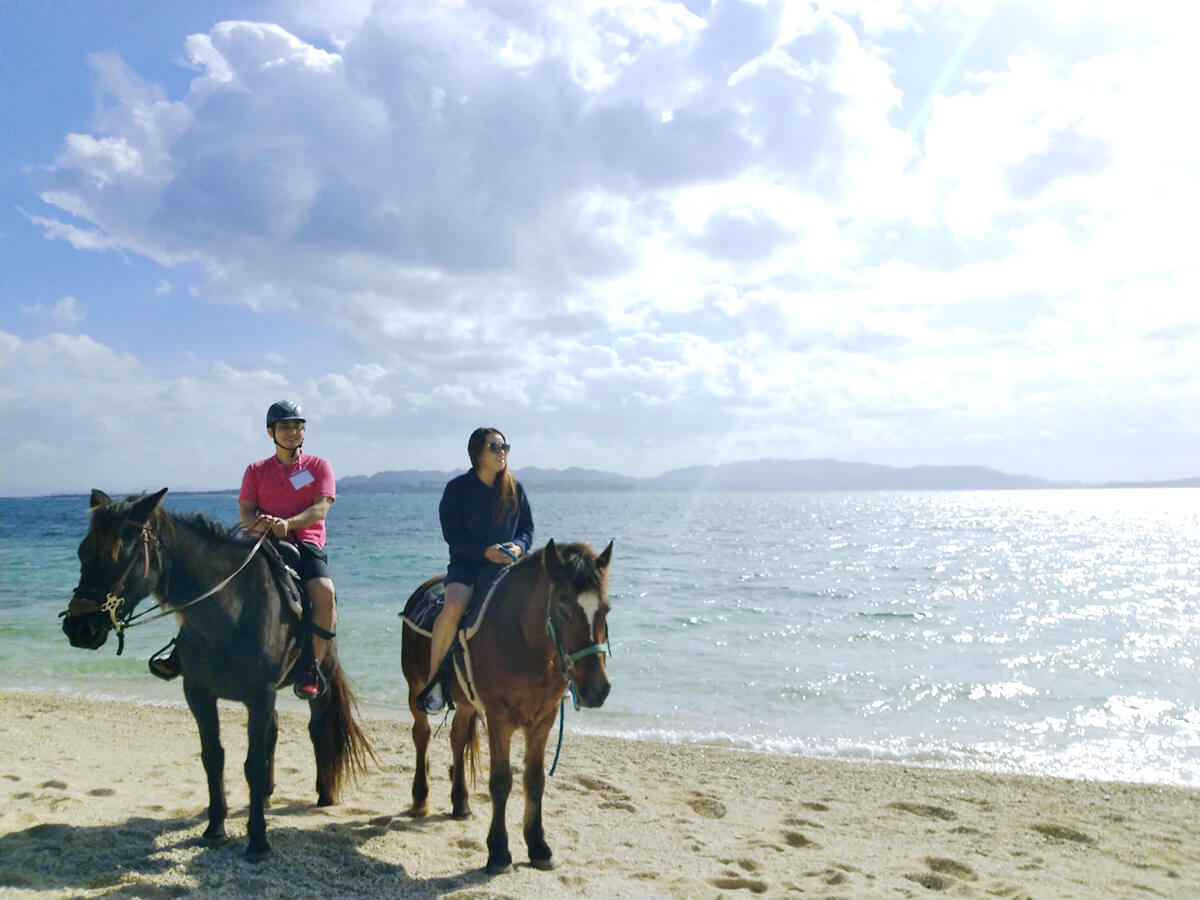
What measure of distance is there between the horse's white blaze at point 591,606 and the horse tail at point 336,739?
2.50 metres

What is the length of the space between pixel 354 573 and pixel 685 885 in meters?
24.3

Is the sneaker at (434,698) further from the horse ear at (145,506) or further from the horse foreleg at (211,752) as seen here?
the horse ear at (145,506)

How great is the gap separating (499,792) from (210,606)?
83.2 inches

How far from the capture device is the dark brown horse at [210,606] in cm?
432

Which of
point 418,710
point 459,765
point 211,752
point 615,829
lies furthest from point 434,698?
point 615,829

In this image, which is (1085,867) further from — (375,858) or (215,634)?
(215,634)

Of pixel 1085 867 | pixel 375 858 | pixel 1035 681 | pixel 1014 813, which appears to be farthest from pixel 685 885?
pixel 1035 681

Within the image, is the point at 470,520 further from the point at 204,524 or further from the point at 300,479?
the point at 204,524

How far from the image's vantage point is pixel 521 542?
5.64 meters

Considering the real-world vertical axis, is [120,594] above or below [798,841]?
above

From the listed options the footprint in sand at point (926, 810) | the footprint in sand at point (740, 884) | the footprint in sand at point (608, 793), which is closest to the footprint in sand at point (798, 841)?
the footprint in sand at point (740, 884)

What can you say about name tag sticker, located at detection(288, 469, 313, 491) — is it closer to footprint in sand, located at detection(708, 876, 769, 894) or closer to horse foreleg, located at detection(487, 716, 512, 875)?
horse foreleg, located at detection(487, 716, 512, 875)

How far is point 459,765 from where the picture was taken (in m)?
6.12

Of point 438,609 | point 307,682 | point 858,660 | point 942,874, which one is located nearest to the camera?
point 942,874
